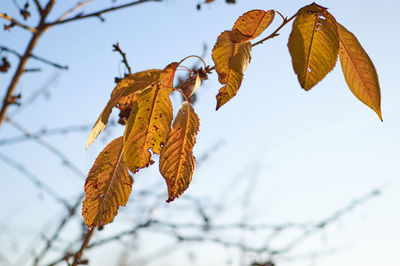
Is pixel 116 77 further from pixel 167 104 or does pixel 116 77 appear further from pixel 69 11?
pixel 69 11

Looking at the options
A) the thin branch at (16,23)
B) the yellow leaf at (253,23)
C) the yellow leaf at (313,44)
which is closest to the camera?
the yellow leaf at (313,44)

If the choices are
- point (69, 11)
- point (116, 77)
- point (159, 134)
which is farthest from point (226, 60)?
point (69, 11)

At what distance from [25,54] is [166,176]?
4.27 ft

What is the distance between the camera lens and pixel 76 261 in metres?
0.90

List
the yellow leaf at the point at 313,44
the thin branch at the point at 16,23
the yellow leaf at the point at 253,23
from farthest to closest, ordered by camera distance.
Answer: the thin branch at the point at 16,23, the yellow leaf at the point at 253,23, the yellow leaf at the point at 313,44

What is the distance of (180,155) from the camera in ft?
2.10

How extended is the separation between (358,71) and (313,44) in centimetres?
11

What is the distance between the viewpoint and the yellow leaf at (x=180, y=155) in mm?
621

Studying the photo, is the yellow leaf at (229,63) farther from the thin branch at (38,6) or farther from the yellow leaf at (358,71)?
the thin branch at (38,6)

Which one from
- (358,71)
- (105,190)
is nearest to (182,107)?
(105,190)

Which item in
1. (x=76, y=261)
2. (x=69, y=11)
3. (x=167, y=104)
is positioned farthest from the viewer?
(x=69, y=11)

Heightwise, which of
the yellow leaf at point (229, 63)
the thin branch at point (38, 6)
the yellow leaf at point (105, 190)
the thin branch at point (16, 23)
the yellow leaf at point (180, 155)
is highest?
the thin branch at point (38, 6)

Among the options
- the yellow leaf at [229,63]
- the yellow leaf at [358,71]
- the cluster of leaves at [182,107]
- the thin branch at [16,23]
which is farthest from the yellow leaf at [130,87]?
the thin branch at [16,23]

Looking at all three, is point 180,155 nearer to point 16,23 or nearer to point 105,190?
point 105,190
